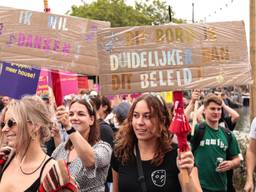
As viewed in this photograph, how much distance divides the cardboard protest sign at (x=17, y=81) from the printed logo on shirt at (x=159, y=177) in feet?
7.60

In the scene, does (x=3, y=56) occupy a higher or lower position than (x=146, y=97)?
higher

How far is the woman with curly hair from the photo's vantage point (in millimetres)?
3459

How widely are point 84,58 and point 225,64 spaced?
50.1 inches

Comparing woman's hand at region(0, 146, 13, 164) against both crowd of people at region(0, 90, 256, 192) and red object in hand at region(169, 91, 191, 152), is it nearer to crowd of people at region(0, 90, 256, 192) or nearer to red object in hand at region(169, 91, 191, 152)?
crowd of people at region(0, 90, 256, 192)

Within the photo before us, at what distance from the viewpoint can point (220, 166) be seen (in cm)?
570

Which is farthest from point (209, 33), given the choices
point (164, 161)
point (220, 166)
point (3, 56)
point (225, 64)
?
point (220, 166)

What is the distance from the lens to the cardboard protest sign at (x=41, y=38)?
15.1 ft

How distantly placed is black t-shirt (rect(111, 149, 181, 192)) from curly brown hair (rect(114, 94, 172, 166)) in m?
0.04

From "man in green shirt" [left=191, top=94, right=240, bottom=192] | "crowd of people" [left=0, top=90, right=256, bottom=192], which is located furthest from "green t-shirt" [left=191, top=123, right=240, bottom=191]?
"crowd of people" [left=0, top=90, right=256, bottom=192]

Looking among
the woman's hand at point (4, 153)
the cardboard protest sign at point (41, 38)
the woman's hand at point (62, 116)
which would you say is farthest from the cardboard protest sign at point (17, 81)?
the woman's hand at point (4, 153)

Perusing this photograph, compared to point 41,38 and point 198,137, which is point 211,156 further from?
point 41,38

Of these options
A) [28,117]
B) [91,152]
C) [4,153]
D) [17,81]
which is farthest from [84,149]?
[17,81]

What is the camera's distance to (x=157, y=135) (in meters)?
3.63

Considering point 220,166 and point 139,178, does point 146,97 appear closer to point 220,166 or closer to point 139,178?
point 139,178
